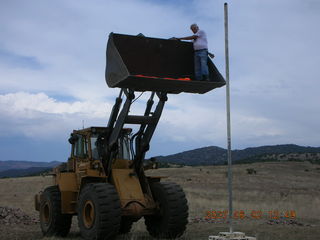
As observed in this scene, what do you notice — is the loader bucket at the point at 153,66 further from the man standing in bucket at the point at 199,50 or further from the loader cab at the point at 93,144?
the loader cab at the point at 93,144

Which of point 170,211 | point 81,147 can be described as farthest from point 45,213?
point 170,211

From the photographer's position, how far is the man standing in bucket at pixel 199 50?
11078 millimetres

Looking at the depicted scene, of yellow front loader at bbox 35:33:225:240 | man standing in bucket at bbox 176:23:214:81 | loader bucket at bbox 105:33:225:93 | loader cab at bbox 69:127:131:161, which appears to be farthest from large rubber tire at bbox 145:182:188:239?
man standing in bucket at bbox 176:23:214:81

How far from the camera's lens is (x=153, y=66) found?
11.3 meters

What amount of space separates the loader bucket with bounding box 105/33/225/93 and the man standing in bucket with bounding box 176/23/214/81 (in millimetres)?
248

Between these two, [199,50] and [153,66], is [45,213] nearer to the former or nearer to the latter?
[153,66]

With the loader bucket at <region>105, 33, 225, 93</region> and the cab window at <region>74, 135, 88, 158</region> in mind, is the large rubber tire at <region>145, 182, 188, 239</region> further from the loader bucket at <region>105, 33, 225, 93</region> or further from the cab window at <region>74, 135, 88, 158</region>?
the loader bucket at <region>105, 33, 225, 93</region>

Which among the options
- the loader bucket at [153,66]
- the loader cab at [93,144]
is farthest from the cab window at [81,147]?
the loader bucket at [153,66]

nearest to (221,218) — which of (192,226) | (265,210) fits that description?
(192,226)

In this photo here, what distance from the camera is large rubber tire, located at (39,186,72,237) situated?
42.6 ft

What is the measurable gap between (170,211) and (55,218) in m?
3.36

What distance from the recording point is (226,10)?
1062cm

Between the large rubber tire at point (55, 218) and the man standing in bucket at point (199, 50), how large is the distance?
521 cm

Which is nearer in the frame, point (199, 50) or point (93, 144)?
point (199, 50)
